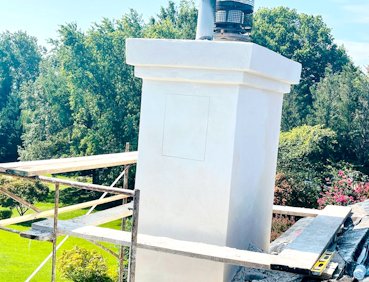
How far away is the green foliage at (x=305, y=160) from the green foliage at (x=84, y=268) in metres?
5.96

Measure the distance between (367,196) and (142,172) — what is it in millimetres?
12539

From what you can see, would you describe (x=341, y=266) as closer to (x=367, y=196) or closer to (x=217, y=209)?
(x=217, y=209)

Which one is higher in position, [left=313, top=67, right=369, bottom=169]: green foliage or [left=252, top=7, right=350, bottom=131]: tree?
[left=252, top=7, right=350, bottom=131]: tree

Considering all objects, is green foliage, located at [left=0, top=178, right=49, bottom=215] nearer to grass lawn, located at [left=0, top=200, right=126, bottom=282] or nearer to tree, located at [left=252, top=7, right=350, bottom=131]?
grass lawn, located at [left=0, top=200, right=126, bottom=282]

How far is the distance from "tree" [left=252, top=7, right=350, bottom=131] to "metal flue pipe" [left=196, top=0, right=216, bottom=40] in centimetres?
2575

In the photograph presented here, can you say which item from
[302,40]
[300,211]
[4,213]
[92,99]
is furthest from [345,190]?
[302,40]

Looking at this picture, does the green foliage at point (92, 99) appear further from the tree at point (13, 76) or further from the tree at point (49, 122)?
the tree at point (13, 76)

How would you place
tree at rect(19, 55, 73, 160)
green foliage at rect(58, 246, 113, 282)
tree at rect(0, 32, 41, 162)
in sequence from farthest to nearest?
tree at rect(0, 32, 41, 162), tree at rect(19, 55, 73, 160), green foliage at rect(58, 246, 113, 282)

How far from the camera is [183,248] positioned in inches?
131

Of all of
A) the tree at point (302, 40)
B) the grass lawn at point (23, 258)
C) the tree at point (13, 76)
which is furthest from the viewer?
the tree at point (13, 76)

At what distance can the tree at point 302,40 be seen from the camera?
32094mm

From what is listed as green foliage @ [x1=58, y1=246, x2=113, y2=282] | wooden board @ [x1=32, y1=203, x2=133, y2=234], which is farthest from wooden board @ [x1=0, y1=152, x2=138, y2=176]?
green foliage @ [x1=58, y1=246, x2=113, y2=282]

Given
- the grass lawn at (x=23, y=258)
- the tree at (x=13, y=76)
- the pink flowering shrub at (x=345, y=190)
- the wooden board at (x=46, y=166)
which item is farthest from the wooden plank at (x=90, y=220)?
the tree at (x=13, y=76)

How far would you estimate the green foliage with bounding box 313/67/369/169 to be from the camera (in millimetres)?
21109
